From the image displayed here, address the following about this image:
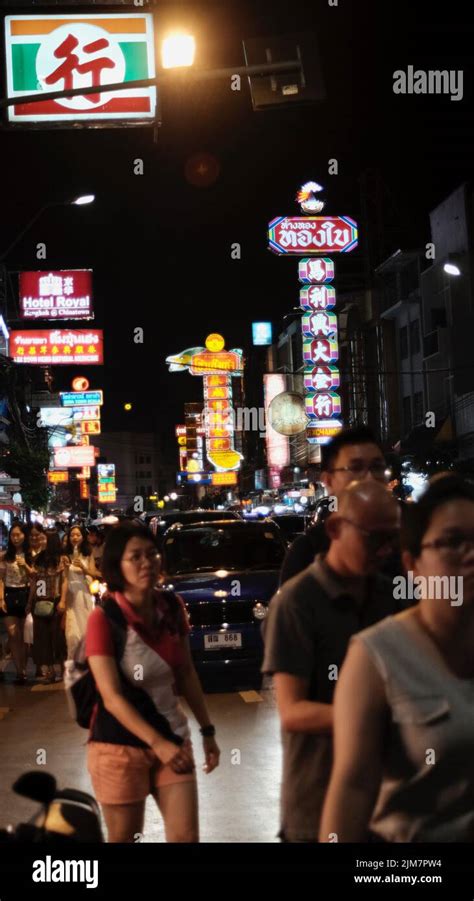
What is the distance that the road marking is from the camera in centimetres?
1269

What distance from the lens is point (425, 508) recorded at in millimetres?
2941

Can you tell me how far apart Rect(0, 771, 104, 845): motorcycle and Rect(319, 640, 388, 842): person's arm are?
107 cm

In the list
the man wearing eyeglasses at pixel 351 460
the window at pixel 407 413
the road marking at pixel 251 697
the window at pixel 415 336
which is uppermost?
the window at pixel 415 336

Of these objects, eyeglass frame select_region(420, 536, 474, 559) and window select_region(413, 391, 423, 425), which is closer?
eyeglass frame select_region(420, 536, 474, 559)

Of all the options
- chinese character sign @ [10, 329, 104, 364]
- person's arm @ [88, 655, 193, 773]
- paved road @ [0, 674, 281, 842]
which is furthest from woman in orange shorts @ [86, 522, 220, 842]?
chinese character sign @ [10, 329, 104, 364]

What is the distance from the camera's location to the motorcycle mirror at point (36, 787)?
3465 millimetres

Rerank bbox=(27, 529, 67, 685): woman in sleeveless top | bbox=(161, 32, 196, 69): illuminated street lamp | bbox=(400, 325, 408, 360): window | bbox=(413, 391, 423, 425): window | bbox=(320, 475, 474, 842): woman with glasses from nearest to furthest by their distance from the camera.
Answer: bbox=(320, 475, 474, 842): woman with glasses
bbox=(161, 32, 196, 69): illuminated street lamp
bbox=(27, 529, 67, 685): woman in sleeveless top
bbox=(413, 391, 423, 425): window
bbox=(400, 325, 408, 360): window

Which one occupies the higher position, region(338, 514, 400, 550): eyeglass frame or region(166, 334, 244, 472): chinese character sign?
region(166, 334, 244, 472): chinese character sign

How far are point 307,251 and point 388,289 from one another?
9306 mm

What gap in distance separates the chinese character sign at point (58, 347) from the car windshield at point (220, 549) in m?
27.5

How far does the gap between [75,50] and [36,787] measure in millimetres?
13767

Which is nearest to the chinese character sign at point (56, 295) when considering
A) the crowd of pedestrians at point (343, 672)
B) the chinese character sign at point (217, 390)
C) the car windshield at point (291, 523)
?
the car windshield at point (291, 523)

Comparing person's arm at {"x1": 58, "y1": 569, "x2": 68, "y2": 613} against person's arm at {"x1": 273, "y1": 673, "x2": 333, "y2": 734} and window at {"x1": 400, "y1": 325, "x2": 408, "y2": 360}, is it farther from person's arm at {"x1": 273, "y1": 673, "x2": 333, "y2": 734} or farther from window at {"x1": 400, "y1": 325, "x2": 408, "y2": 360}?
window at {"x1": 400, "y1": 325, "x2": 408, "y2": 360}

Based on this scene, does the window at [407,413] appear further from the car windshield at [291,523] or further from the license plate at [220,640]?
the license plate at [220,640]
